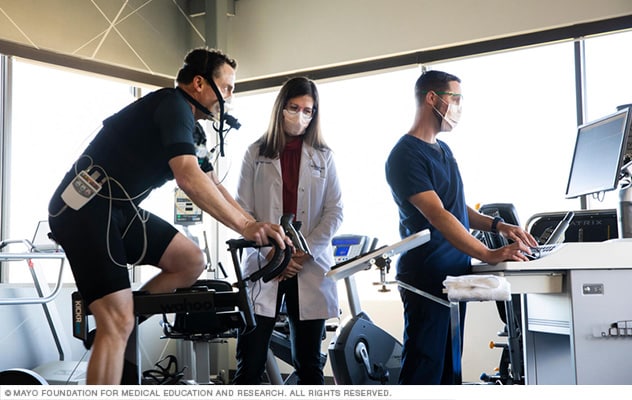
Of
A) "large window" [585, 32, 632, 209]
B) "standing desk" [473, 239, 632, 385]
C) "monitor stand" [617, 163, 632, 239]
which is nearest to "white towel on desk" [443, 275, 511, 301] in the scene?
"standing desk" [473, 239, 632, 385]

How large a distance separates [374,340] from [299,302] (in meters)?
0.62

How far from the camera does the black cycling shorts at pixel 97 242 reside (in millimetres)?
2043

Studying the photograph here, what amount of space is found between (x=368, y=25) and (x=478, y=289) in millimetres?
3576

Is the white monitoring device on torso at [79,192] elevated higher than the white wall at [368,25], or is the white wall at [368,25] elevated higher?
the white wall at [368,25]

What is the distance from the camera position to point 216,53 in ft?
8.00

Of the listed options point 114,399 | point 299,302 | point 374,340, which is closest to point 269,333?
point 299,302

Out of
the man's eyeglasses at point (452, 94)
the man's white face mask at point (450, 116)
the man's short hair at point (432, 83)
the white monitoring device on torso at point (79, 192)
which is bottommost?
the white monitoring device on torso at point (79, 192)

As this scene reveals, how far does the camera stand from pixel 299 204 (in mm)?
2963

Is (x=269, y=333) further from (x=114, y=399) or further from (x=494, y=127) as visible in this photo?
(x=494, y=127)

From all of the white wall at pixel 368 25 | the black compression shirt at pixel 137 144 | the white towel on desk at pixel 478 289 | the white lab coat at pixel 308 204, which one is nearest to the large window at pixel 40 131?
the white wall at pixel 368 25

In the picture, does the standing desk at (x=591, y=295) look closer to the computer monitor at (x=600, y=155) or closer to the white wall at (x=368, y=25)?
the computer monitor at (x=600, y=155)

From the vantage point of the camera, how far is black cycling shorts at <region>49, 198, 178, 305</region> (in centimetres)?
204

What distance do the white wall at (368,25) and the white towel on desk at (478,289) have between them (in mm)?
2969

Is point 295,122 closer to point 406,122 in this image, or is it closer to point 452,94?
point 452,94
